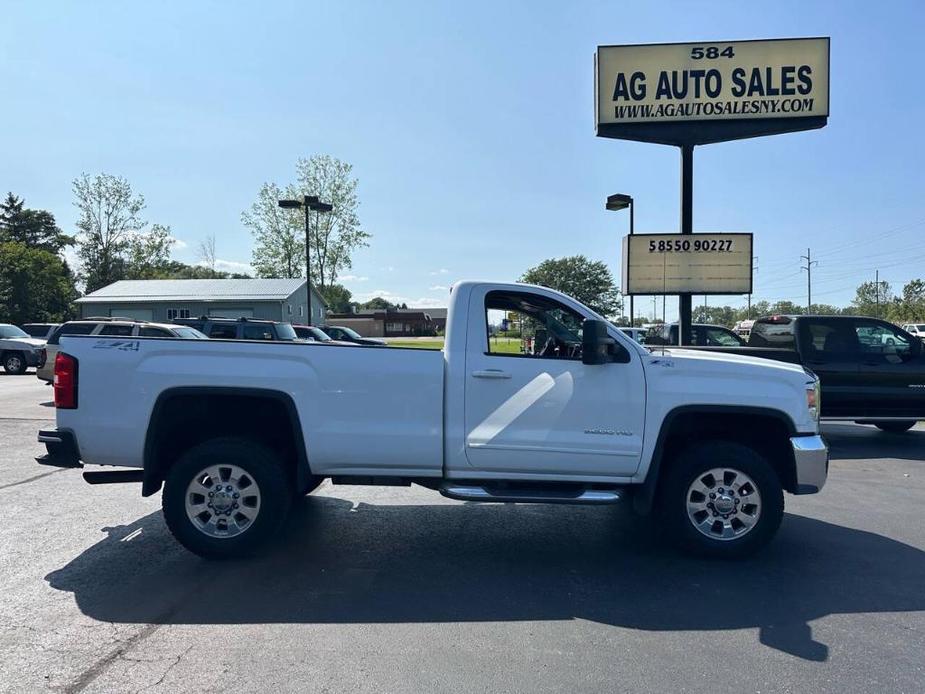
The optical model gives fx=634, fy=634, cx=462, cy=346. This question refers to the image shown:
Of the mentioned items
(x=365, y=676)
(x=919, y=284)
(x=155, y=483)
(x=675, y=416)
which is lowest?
(x=365, y=676)

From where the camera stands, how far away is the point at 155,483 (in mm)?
4992

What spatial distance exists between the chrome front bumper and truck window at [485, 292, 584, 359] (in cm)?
181

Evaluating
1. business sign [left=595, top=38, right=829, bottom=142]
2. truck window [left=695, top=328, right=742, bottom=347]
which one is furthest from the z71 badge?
truck window [left=695, top=328, right=742, bottom=347]

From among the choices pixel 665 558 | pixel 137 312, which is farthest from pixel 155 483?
pixel 137 312

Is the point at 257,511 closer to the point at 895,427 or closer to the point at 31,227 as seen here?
the point at 895,427

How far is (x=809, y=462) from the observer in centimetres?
485

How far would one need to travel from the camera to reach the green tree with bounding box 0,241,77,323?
49.7m

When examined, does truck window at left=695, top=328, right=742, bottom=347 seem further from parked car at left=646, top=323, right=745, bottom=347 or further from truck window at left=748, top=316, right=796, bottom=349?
truck window at left=748, top=316, right=796, bottom=349

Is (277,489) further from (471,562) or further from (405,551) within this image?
(471,562)

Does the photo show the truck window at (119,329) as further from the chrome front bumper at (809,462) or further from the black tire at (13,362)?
the chrome front bumper at (809,462)

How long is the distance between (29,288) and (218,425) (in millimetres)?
56285

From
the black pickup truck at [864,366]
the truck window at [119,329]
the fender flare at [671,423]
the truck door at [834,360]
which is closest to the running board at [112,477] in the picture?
the fender flare at [671,423]

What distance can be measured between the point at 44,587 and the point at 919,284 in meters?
84.4

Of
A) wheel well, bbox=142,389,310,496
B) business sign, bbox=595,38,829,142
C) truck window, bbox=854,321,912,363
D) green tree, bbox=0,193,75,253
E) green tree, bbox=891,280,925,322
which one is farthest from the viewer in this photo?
green tree, bbox=0,193,75,253
